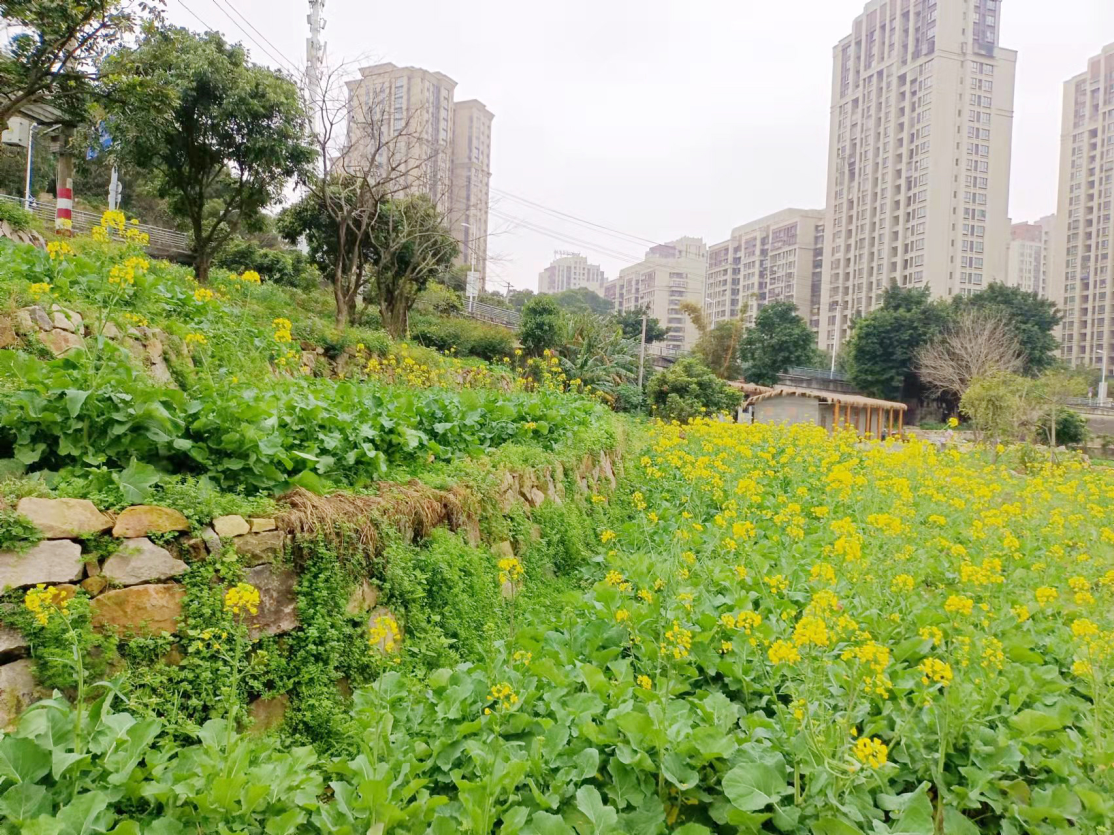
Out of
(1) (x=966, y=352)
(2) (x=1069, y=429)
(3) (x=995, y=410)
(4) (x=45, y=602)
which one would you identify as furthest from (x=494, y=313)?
(4) (x=45, y=602)

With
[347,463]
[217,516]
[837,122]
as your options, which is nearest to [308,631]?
[217,516]

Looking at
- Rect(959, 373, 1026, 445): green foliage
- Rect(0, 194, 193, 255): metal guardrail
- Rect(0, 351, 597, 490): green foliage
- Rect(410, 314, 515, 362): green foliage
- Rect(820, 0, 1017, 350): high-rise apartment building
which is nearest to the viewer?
Rect(0, 351, 597, 490): green foliage

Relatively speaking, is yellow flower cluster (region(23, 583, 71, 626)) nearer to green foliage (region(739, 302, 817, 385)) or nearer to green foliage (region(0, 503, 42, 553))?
green foliage (region(0, 503, 42, 553))

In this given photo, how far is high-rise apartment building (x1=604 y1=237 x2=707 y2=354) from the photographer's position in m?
68.1

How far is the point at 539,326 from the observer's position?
18.2m

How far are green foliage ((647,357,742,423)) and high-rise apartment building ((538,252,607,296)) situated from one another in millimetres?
76342

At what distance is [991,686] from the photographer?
239cm

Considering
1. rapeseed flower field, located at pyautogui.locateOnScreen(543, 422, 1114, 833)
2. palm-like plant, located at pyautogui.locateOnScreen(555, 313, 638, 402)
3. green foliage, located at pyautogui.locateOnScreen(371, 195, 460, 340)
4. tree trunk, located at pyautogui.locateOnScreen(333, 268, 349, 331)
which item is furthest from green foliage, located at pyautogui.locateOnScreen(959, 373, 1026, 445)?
tree trunk, located at pyautogui.locateOnScreen(333, 268, 349, 331)

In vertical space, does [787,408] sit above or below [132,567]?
above

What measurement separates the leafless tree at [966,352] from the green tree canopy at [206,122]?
28.8 metres

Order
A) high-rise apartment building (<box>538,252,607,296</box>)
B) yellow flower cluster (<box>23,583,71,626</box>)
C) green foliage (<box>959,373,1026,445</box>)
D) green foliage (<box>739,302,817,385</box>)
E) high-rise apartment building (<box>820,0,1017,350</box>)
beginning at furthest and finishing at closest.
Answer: high-rise apartment building (<box>538,252,607,296</box>)
high-rise apartment building (<box>820,0,1017,350</box>)
green foliage (<box>739,302,817,385</box>)
green foliage (<box>959,373,1026,445</box>)
yellow flower cluster (<box>23,583,71,626</box>)

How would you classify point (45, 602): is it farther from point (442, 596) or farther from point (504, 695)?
point (442, 596)

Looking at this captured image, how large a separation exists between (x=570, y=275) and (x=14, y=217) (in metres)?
88.0

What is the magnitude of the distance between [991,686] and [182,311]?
6.95 metres
